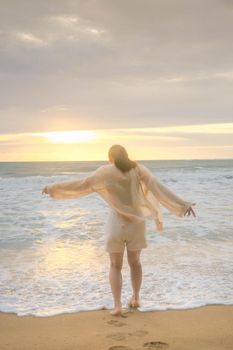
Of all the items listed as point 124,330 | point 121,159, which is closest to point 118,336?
point 124,330

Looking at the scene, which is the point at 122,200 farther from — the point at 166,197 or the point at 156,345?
the point at 156,345

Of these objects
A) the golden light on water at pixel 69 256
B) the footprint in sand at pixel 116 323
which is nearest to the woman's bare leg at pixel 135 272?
the footprint in sand at pixel 116 323

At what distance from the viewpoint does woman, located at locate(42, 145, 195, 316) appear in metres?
4.92

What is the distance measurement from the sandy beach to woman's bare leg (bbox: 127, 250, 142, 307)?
21cm

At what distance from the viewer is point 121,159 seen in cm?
485

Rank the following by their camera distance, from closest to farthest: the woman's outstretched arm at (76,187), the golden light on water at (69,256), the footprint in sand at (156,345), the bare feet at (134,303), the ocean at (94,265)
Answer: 1. the footprint in sand at (156,345)
2. the woman's outstretched arm at (76,187)
3. the bare feet at (134,303)
4. the ocean at (94,265)
5. the golden light on water at (69,256)

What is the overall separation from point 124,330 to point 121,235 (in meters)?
0.97

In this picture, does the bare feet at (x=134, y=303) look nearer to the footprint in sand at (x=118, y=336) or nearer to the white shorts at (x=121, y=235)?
the white shorts at (x=121, y=235)

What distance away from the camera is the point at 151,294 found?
5.65 meters

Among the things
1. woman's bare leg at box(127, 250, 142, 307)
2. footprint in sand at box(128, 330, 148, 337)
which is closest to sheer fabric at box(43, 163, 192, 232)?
woman's bare leg at box(127, 250, 142, 307)

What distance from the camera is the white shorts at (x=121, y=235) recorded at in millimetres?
4930

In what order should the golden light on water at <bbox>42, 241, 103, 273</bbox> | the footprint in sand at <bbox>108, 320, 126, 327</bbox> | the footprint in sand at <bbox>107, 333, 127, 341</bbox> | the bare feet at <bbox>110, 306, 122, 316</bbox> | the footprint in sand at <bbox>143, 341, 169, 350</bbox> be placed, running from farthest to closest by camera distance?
the golden light on water at <bbox>42, 241, 103, 273</bbox>, the bare feet at <bbox>110, 306, 122, 316</bbox>, the footprint in sand at <bbox>108, 320, 126, 327</bbox>, the footprint in sand at <bbox>107, 333, 127, 341</bbox>, the footprint in sand at <bbox>143, 341, 169, 350</bbox>

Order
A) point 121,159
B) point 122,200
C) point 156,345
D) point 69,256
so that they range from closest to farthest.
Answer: point 156,345, point 121,159, point 122,200, point 69,256

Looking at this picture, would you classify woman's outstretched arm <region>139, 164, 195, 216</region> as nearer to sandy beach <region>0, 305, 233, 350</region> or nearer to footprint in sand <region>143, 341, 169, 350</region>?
sandy beach <region>0, 305, 233, 350</region>
